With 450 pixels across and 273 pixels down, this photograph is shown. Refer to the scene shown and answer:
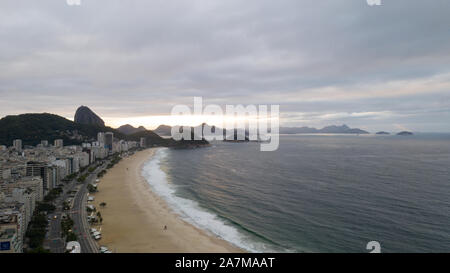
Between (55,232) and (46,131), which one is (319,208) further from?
(46,131)

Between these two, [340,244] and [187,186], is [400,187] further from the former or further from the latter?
[187,186]

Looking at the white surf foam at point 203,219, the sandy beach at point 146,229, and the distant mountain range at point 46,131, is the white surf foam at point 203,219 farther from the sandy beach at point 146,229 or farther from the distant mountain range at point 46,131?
the distant mountain range at point 46,131

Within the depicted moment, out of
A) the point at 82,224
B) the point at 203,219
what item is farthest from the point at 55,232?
the point at 203,219

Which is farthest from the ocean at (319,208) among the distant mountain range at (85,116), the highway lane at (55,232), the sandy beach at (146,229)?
the distant mountain range at (85,116)

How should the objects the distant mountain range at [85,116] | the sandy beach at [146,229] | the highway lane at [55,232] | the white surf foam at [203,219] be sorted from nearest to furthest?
1. the highway lane at [55,232]
2. the sandy beach at [146,229]
3. the white surf foam at [203,219]
4. the distant mountain range at [85,116]

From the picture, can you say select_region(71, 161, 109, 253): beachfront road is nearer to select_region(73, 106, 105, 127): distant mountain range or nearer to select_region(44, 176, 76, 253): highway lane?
select_region(44, 176, 76, 253): highway lane

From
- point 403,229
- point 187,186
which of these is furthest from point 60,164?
point 403,229

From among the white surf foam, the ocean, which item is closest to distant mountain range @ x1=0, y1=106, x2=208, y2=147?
the ocean
